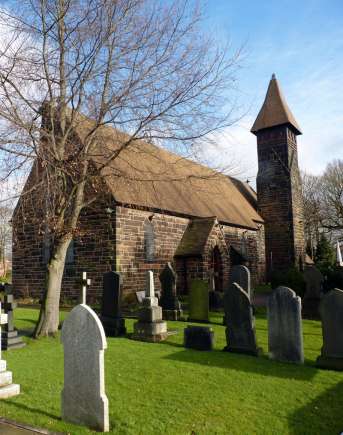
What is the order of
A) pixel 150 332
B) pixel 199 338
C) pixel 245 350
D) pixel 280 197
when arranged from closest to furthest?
pixel 245 350 < pixel 199 338 < pixel 150 332 < pixel 280 197

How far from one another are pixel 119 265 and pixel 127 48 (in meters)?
8.29

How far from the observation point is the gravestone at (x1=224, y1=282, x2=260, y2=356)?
25.5ft

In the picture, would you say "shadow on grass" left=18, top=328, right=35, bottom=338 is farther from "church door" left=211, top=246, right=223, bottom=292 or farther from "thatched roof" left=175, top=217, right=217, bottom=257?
"church door" left=211, top=246, right=223, bottom=292

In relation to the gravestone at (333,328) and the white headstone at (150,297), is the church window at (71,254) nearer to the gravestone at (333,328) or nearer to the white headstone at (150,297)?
the white headstone at (150,297)

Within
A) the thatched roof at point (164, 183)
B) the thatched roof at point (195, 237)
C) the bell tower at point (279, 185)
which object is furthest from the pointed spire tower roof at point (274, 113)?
the thatched roof at point (195, 237)

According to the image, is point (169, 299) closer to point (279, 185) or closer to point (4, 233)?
point (279, 185)

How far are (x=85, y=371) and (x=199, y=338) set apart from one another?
4.28m

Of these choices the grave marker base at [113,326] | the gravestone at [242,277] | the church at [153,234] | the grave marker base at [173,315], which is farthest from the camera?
the church at [153,234]

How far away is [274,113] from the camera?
29.0m

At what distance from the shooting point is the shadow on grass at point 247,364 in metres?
6.52

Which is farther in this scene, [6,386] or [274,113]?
[274,113]

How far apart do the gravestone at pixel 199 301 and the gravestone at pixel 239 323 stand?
10.7ft

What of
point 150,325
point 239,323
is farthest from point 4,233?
point 239,323

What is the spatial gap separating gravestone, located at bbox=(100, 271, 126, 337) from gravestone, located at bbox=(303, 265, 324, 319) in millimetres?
6387
